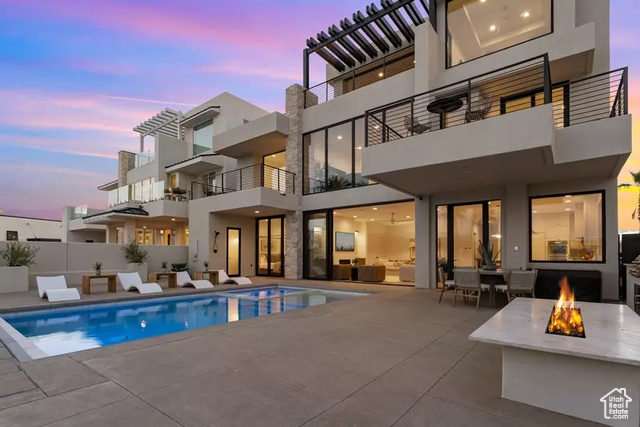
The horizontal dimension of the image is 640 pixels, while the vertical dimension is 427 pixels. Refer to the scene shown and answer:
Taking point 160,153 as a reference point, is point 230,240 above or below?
below

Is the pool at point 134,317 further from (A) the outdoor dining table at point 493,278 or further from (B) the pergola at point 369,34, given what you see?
(B) the pergola at point 369,34

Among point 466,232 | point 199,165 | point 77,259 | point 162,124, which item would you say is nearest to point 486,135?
point 466,232

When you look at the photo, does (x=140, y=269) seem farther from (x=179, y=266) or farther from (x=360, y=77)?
(x=360, y=77)

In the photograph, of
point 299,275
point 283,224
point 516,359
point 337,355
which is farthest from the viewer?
point 283,224

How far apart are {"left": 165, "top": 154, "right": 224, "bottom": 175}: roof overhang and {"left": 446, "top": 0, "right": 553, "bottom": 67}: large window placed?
12495mm

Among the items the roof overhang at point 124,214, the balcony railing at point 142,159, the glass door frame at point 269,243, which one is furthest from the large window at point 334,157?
the balcony railing at point 142,159

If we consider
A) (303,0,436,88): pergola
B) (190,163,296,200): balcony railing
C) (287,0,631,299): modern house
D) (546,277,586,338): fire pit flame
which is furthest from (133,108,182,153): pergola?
(546,277,586,338): fire pit flame

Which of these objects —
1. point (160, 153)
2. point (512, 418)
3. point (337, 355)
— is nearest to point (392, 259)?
point (160, 153)

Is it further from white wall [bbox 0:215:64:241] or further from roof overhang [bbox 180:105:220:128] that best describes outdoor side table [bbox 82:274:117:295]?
white wall [bbox 0:215:64:241]

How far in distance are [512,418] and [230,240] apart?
1484 centimetres

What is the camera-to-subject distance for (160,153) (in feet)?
70.3

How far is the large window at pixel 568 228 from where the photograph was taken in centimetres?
874

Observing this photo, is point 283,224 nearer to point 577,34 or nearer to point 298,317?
point 298,317

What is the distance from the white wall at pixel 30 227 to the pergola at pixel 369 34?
28081 mm
